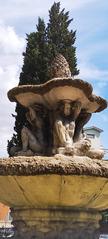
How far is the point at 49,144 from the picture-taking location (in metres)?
8.66

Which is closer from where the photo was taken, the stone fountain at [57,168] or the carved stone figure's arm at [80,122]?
the stone fountain at [57,168]

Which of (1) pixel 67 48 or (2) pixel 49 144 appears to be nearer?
(2) pixel 49 144

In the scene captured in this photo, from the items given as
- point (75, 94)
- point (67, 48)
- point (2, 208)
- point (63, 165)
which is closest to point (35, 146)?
point (75, 94)

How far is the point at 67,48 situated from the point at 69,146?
1584 cm

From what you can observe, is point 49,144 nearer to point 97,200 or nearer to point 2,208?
point 97,200

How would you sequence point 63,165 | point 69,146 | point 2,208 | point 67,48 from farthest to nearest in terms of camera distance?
point 2,208, point 67,48, point 69,146, point 63,165

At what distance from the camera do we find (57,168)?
689cm

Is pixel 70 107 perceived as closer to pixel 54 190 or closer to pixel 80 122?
pixel 80 122

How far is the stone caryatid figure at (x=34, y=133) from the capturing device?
8.52 meters

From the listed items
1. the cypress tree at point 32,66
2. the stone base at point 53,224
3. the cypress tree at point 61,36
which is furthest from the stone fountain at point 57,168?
the cypress tree at point 61,36

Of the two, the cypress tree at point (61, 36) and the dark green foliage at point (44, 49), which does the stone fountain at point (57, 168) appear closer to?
the dark green foliage at point (44, 49)

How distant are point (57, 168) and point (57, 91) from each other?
6.20 ft

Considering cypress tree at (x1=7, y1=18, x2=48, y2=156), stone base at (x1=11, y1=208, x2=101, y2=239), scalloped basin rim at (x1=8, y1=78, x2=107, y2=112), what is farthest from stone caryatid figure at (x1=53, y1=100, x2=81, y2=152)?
cypress tree at (x1=7, y1=18, x2=48, y2=156)

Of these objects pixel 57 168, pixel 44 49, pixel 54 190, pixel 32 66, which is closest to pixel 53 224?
pixel 54 190
